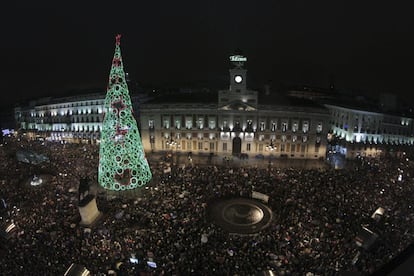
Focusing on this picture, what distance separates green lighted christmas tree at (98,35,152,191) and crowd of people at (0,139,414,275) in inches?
83.3

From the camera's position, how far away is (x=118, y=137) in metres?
29.7

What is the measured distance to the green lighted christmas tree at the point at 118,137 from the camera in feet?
95.8

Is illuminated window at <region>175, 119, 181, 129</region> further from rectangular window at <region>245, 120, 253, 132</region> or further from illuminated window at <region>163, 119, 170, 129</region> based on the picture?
rectangular window at <region>245, 120, 253, 132</region>

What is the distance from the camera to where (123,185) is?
3056 centimetres

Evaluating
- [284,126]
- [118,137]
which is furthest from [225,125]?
[118,137]

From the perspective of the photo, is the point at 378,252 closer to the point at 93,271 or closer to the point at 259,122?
the point at 93,271

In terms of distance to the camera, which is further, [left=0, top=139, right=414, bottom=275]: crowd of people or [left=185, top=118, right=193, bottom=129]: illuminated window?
[left=185, top=118, right=193, bottom=129]: illuminated window

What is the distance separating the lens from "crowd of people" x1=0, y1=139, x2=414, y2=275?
17.8 meters

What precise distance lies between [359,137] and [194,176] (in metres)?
36.1

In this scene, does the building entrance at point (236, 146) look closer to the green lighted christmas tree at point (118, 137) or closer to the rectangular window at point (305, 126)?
the rectangular window at point (305, 126)

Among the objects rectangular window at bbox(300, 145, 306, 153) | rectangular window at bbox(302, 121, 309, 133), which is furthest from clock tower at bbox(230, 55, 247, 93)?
rectangular window at bbox(300, 145, 306, 153)

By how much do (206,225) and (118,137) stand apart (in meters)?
14.1

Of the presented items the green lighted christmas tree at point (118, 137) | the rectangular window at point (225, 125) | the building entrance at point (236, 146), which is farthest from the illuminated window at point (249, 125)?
the green lighted christmas tree at point (118, 137)

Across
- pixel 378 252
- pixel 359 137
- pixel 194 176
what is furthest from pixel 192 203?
pixel 359 137
